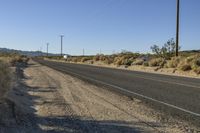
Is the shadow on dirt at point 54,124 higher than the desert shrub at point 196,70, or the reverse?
the desert shrub at point 196,70

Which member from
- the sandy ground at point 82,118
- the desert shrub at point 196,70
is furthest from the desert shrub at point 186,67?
the sandy ground at point 82,118

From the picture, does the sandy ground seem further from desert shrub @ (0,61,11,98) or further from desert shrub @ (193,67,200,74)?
desert shrub @ (193,67,200,74)

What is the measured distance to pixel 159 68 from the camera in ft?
169

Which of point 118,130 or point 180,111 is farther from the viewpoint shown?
point 180,111

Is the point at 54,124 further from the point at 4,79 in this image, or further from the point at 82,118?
the point at 4,79

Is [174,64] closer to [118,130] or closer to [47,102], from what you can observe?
[47,102]

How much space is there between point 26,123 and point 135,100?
24.5 ft

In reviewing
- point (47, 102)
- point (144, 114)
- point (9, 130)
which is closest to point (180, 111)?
point (144, 114)

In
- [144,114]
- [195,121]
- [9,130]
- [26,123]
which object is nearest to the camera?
[9,130]

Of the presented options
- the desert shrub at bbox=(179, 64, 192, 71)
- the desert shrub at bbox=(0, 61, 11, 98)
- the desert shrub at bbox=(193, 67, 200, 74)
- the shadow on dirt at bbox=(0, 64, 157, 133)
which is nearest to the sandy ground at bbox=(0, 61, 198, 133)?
the shadow on dirt at bbox=(0, 64, 157, 133)

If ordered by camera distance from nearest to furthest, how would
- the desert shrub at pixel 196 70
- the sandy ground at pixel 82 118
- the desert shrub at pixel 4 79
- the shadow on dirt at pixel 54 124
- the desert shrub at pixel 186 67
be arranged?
1. the shadow on dirt at pixel 54 124
2. the sandy ground at pixel 82 118
3. the desert shrub at pixel 4 79
4. the desert shrub at pixel 196 70
5. the desert shrub at pixel 186 67

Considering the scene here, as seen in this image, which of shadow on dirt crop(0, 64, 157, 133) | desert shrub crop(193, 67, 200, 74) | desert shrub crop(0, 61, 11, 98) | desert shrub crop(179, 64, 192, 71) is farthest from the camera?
desert shrub crop(179, 64, 192, 71)

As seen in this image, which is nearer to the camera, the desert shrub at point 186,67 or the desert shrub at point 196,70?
the desert shrub at point 196,70

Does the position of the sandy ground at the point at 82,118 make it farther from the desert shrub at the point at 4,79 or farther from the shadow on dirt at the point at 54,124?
the desert shrub at the point at 4,79
